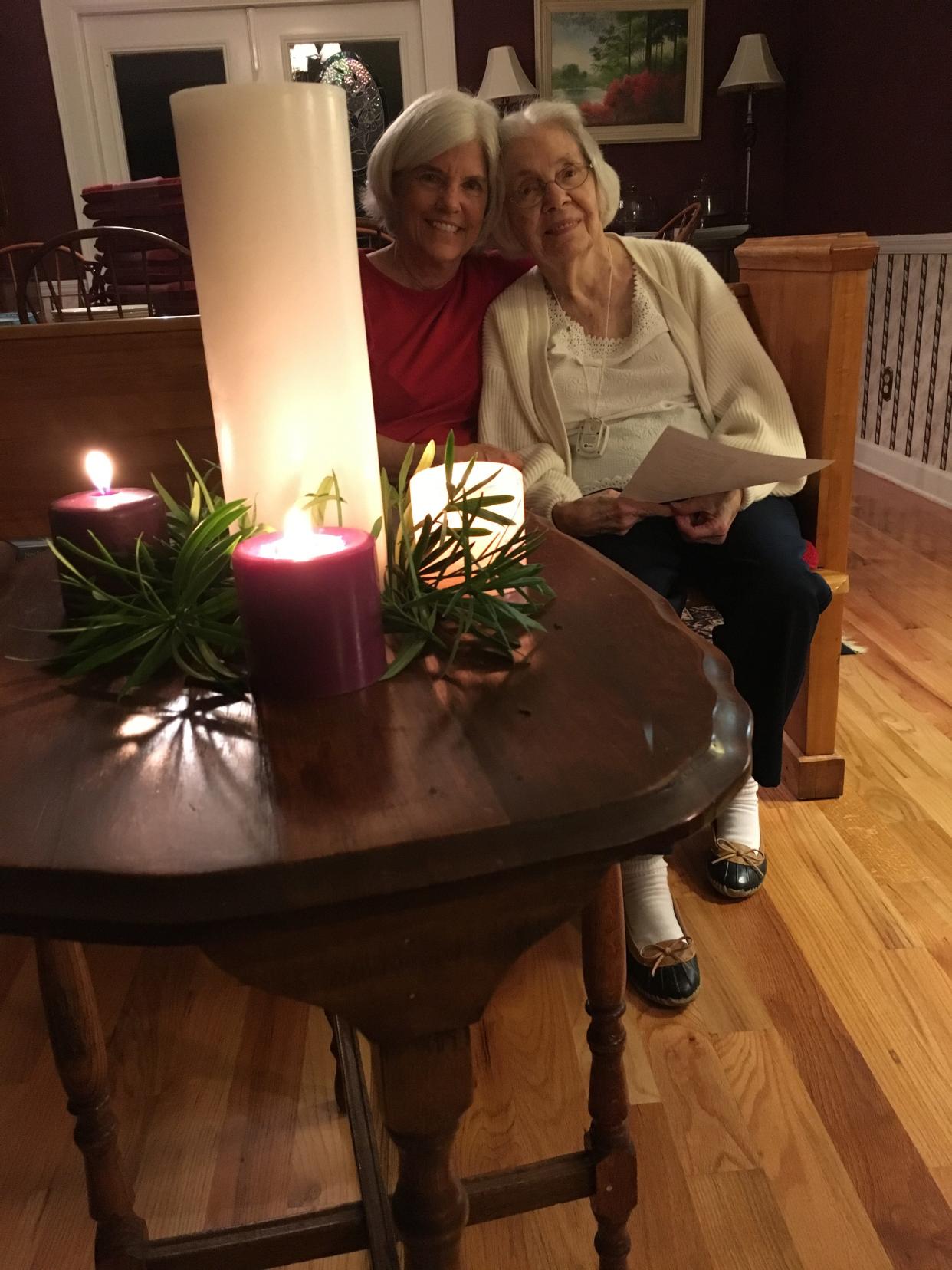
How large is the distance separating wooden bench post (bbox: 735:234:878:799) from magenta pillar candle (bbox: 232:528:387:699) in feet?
3.79

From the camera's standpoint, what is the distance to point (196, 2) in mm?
4406

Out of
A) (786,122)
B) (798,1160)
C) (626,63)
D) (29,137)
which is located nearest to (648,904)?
(798,1160)

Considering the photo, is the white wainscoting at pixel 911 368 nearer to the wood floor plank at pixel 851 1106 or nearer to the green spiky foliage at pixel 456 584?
the wood floor plank at pixel 851 1106

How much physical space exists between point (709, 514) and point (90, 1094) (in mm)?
1029

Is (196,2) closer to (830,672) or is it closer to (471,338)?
(471,338)

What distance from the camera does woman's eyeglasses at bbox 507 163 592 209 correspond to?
1380 mm

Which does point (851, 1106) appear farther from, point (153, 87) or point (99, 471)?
point (153, 87)

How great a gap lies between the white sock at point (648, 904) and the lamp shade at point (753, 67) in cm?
434

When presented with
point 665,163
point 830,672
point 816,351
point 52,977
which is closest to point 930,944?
point 830,672

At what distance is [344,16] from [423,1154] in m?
5.12

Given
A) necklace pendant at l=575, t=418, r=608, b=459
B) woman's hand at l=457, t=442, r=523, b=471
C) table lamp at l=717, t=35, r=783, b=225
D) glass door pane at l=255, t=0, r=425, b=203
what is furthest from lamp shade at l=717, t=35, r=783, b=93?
woman's hand at l=457, t=442, r=523, b=471

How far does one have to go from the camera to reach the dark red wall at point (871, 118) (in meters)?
3.35

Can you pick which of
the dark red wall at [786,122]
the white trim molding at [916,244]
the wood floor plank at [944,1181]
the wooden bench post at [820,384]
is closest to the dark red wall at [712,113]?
the dark red wall at [786,122]

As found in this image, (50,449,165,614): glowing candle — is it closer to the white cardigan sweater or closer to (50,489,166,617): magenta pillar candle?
(50,489,166,617): magenta pillar candle
